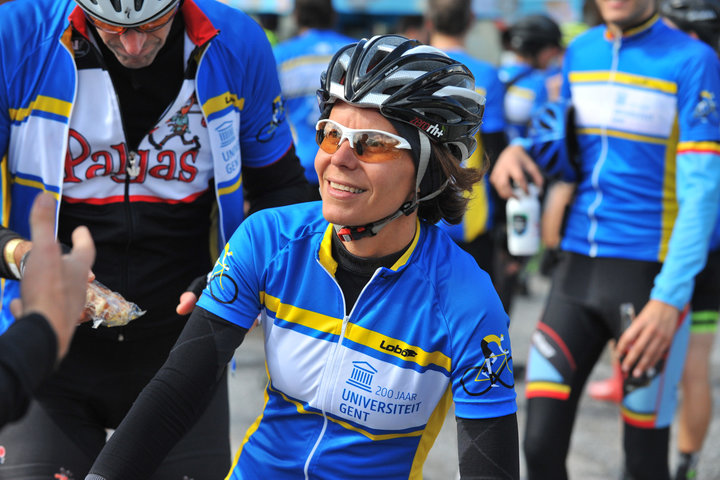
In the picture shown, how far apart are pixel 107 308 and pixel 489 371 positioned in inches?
42.7

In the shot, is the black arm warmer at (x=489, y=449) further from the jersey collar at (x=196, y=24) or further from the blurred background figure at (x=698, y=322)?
the blurred background figure at (x=698, y=322)

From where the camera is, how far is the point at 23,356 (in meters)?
1.62

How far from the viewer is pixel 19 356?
1.62 m

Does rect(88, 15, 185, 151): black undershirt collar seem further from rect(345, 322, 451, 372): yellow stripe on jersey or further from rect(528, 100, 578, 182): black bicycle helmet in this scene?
rect(528, 100, 578, 182): black bicycle helmet

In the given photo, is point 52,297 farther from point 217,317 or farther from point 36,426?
point 36,426

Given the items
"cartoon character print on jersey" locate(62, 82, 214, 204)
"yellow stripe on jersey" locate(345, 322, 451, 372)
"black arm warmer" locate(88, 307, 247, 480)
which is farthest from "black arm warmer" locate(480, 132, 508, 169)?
"black arm warmer" locate(88, 307, 247, 480)

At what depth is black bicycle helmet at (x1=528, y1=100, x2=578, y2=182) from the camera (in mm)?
4453

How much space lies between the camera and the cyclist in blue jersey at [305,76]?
640 centimetres

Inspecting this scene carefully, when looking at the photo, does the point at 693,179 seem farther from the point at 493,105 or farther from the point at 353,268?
the point at 493,105

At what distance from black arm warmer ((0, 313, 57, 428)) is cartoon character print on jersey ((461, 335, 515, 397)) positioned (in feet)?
3.74

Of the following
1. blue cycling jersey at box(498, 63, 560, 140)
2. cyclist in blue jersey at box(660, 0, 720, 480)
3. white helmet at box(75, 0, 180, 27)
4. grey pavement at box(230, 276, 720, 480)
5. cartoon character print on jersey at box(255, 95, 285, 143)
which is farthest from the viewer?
blue cycling jersey at box(498, 63, 560, 140)

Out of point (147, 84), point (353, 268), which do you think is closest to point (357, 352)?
point (353, 268)

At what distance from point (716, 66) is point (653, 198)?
0.64 m

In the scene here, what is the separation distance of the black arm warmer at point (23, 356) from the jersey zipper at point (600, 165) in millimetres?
3242
